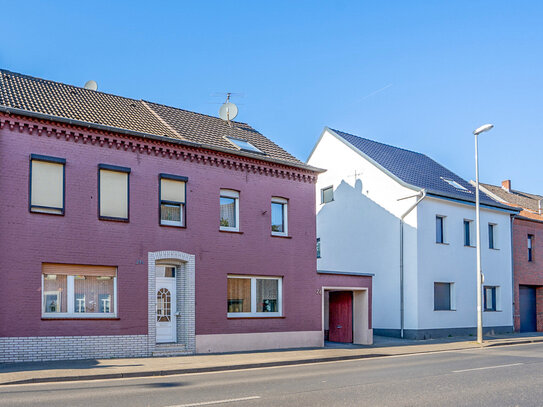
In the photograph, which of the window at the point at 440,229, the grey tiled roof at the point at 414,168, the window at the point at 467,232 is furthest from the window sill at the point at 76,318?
the window at the point at 467,232

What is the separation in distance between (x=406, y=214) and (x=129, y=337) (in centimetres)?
1444

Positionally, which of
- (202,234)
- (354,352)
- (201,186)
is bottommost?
(354,352)

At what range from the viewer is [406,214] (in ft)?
86.9

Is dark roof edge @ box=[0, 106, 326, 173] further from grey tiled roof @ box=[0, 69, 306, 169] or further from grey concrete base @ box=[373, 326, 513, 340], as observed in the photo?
grey concrete base @ box=[373, 326, 513, 340]

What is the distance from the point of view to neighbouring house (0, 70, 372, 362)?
15984 millimetres

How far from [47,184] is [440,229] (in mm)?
18552

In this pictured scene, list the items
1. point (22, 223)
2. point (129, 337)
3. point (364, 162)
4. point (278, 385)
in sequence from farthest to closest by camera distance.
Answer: point (364, 162) < point (129, 337) < point (22, 223) < point (278, 385)

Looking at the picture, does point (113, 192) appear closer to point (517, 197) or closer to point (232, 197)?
point (232, 197)

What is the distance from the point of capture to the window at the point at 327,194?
30620mm

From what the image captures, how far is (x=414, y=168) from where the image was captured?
100ft

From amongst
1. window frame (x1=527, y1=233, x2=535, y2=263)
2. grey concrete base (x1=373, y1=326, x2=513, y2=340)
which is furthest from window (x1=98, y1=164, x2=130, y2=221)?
window frame (x1=527, y1=233, x2=535, y2=263)

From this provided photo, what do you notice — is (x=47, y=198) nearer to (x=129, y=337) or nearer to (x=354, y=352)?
(x=129, y=337)

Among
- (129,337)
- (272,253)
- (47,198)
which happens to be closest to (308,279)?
(272,253)

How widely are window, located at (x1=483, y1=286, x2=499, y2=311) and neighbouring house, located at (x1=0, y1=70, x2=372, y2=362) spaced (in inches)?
402
